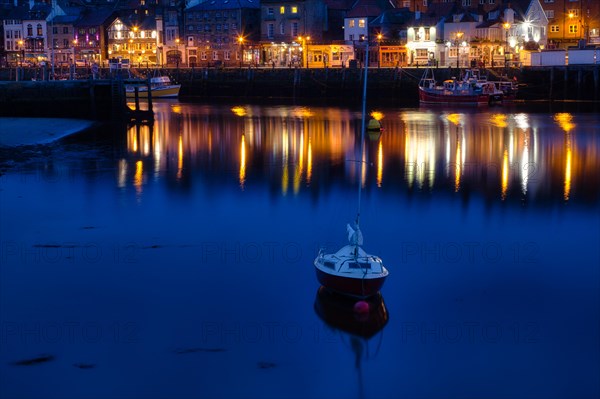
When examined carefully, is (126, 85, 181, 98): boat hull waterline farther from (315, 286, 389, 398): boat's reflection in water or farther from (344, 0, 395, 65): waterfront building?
(315, 286, 389, 398): boat's reflection in water

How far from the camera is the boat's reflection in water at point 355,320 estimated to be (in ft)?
46.2

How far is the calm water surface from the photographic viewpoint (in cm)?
1322

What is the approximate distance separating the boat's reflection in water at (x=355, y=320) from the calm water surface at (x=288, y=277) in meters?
0.05

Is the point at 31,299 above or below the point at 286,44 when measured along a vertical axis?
below

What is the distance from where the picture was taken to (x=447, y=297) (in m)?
16.7

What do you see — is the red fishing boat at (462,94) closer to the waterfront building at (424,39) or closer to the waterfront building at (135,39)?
the waterfront building at (424,39)

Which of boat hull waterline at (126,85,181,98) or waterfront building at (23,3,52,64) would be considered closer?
boat hull waterline at (126,85,181,98)

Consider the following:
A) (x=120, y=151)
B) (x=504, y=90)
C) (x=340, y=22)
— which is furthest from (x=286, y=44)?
(x=120, y=151)

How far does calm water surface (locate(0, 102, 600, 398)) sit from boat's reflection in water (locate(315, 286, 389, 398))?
53mm

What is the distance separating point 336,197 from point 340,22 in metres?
66.0

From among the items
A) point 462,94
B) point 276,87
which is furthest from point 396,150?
point 276,87

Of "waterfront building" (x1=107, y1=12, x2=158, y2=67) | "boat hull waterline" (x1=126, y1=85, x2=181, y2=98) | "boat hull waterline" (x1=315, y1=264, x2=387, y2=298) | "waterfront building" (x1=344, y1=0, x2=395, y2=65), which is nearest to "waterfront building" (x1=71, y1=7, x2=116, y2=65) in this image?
"waterfront building" (x1=107, y1=12, x2=158, y2=67)

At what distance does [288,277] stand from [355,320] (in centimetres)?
302

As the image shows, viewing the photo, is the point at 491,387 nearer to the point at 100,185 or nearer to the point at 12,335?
the point at 12,335
